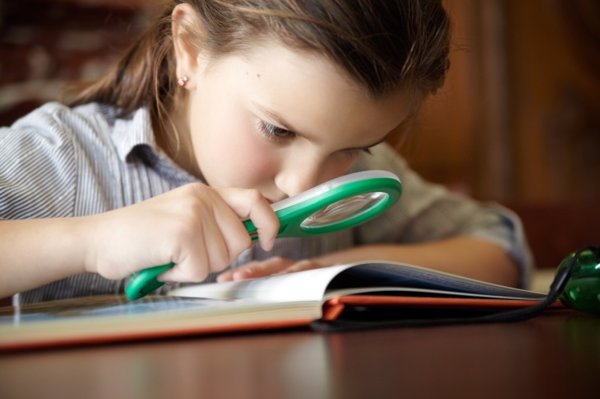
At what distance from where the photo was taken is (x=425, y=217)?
1.17 meters

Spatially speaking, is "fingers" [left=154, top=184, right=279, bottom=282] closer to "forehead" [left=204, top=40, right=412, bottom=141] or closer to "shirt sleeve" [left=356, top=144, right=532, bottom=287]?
"forehead" [left=204, top=40, right=412, bottom=141]

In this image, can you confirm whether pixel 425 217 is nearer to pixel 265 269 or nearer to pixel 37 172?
pixel 265 269

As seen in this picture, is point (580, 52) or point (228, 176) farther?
point (580, 52)

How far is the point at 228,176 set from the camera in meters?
0.79

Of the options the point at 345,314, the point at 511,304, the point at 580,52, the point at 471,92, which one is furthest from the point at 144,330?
the point at 580,52

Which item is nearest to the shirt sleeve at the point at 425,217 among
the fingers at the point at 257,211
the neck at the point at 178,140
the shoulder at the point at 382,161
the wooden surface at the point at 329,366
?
the shoulder at the point at 382,161

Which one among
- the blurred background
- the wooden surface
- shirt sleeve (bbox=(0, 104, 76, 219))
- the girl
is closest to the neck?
the girl

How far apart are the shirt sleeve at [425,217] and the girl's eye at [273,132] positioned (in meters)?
0.39

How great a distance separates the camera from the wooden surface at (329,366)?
330mm

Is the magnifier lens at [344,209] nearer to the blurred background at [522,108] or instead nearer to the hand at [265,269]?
the hand at [265,269]

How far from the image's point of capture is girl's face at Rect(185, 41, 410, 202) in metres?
0.70

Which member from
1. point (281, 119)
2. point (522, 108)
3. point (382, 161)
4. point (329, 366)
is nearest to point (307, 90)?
point (281, 119)

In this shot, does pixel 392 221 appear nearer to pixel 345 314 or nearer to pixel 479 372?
pixel 345 314

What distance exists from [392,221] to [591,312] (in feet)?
1.95
